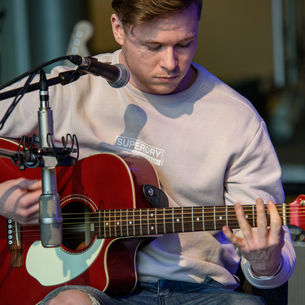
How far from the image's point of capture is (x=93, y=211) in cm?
182

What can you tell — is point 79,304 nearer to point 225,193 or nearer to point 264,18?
point 225,193

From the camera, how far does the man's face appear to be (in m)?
1.78

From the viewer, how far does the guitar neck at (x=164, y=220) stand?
1.66 m

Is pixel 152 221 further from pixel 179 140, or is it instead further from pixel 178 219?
pixel 179 140

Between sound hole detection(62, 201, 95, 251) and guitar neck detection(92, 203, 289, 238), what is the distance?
0.11ft

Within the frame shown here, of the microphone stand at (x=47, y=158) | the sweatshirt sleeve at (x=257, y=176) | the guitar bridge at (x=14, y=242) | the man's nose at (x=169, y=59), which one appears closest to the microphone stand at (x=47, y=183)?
the microphone stand at (x=47, y=158)

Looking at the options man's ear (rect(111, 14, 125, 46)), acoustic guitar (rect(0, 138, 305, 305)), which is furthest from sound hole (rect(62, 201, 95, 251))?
man's ear (rect(111, 14, 125, 46))

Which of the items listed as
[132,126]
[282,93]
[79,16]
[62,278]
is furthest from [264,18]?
[62,278]

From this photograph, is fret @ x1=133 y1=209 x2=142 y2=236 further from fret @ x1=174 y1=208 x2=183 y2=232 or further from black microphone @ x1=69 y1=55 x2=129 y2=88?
black microphone @ x1=69 y1=55 x2=129 y2=88

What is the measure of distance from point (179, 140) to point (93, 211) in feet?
1.22

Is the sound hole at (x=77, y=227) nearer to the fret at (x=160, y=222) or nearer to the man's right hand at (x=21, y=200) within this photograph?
the man's right hand at (x=21, y=200)

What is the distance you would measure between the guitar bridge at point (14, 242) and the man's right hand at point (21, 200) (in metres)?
0.04

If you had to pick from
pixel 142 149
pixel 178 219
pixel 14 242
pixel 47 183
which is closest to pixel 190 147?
pixel 142 149

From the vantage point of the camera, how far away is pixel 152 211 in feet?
5.70
